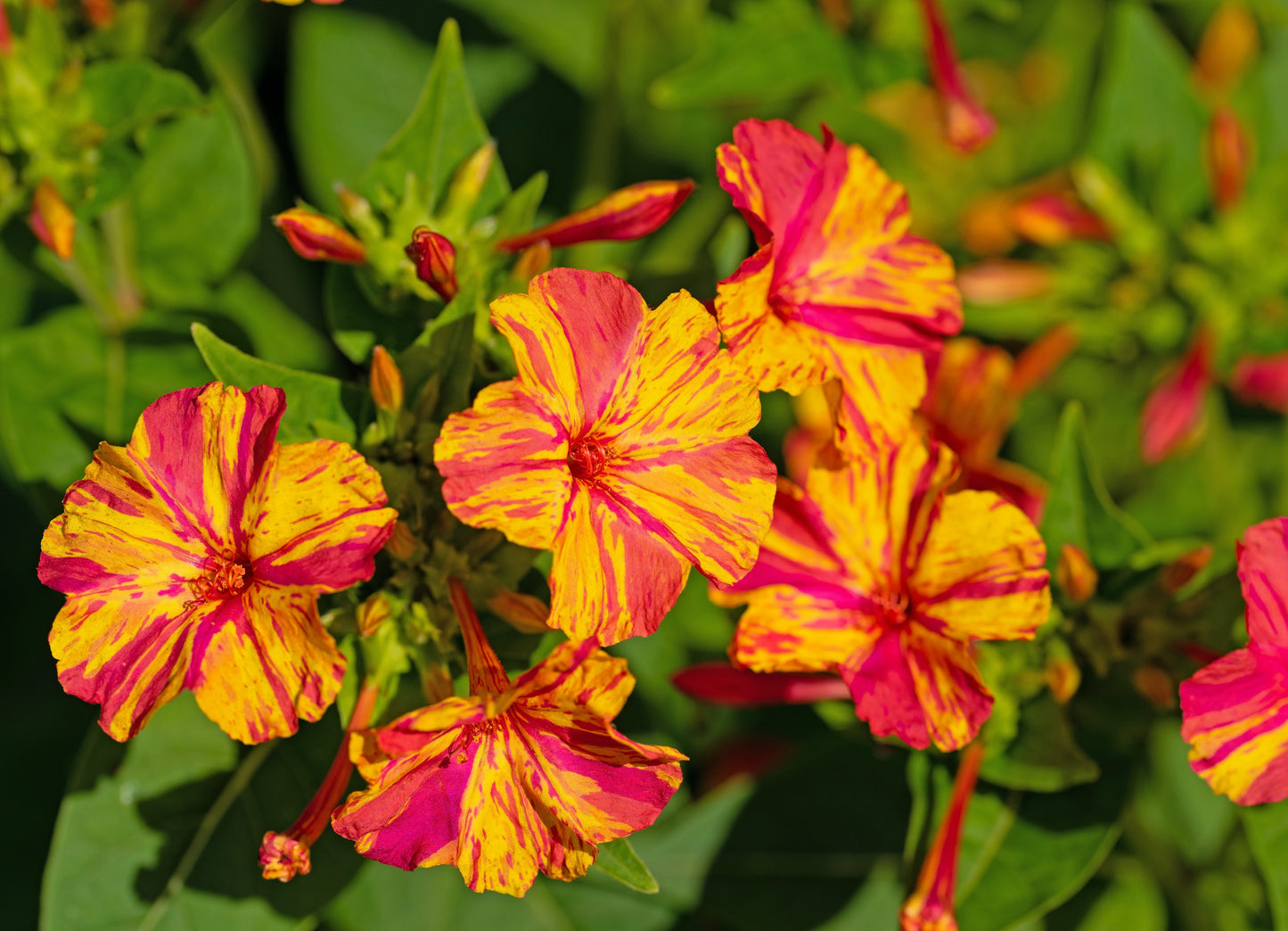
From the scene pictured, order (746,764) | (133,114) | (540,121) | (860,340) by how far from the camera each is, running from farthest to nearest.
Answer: (540,121), (746,764), (133,114), (860,340)

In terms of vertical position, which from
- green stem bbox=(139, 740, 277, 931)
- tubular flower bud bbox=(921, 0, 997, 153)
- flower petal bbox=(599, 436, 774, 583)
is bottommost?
green stem bbox=(139, 740, 277, 931)

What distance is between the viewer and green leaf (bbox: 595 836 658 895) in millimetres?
1262

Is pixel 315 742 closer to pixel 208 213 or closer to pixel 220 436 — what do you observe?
pixel 220 436

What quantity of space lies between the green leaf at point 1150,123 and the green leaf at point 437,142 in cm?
143

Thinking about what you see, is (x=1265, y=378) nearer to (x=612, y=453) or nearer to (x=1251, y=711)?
(x=1251, y=711)

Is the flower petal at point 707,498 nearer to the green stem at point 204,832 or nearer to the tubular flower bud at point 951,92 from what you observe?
the green stem at point 204,832

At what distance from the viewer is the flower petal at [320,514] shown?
45.8 inches

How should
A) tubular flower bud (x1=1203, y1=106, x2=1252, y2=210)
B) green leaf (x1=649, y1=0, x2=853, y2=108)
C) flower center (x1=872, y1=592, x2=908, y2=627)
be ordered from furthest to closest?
tubular flower bud (x1=1203, y1=106, x2=1252, y2=210), green leaf (x1=649, y1=0, x2=853, y2=108), flower center (x1=872, y1=592, x2=908, y2=627)

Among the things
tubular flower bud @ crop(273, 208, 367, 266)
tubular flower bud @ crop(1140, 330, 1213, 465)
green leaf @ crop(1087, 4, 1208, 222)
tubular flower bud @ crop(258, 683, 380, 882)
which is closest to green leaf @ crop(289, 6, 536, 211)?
tubular flower bud @ crop(273, 208, 367, 266)

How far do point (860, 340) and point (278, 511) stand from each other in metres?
0.77

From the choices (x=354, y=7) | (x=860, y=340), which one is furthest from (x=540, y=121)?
(x=860, y=340)

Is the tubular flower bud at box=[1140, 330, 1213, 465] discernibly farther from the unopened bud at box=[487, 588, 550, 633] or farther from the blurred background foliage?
the unopened bud at box=[487, 588, 550, 633]

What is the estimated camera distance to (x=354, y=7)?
7.82ft

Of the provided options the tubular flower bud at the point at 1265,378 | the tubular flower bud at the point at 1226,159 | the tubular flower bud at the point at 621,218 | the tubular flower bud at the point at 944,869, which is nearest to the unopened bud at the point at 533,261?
the tubular flower bud at the point at 621,218
